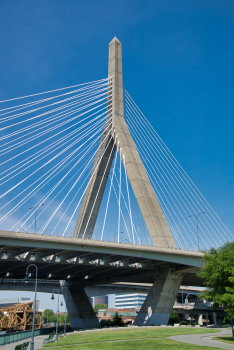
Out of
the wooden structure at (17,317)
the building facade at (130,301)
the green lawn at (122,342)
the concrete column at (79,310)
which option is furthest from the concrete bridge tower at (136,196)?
the building facade at (130,301)

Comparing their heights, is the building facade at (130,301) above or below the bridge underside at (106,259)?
below

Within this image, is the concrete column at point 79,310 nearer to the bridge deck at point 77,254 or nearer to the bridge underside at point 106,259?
the bridge underside at point 106,259

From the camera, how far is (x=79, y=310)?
2292 inches

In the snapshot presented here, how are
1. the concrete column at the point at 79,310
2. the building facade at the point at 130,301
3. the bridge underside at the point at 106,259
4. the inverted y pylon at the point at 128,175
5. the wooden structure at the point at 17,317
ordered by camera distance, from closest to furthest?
the bridge underside at the point at 106,259, the inverted y pylon at the point at 128,175, the concrete column at the point at 79,310, the wooden structure at the point at 17,317, the building facade at the point at 130,301

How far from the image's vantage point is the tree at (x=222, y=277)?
24203 millimetres

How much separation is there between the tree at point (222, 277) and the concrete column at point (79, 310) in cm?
3578

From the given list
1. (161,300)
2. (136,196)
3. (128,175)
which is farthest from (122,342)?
(128,175)

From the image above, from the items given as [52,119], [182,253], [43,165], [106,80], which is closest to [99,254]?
[182,253]

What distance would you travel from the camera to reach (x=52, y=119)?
37.3 meters

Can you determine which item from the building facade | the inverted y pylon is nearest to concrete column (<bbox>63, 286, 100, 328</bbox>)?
the inverted y pylon

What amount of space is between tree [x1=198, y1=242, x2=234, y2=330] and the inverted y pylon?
1035 cm

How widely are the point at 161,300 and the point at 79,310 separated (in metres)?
22.0

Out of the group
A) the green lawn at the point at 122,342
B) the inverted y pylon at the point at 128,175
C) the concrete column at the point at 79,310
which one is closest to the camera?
the green lawn at the point at 122,342

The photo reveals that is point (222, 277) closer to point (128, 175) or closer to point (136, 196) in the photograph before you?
point (136, 196)
